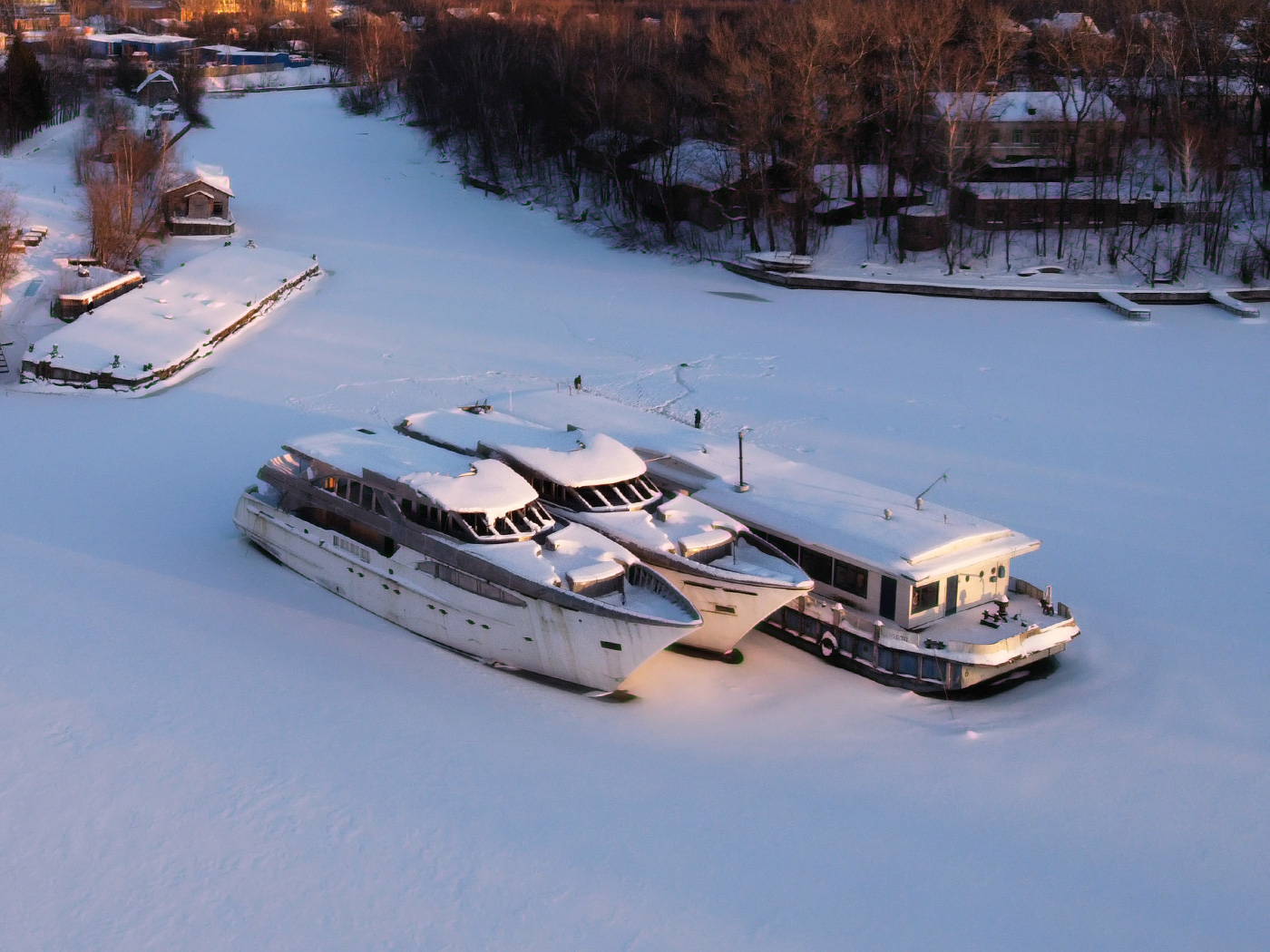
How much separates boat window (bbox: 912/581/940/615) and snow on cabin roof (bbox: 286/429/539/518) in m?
5.81

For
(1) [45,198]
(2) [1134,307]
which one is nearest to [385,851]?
(2) [1134,307]

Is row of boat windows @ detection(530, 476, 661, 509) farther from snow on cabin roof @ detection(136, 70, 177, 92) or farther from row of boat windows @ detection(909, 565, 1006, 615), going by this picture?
snow on cabin roof @ detection(136, 70, 177, 92)

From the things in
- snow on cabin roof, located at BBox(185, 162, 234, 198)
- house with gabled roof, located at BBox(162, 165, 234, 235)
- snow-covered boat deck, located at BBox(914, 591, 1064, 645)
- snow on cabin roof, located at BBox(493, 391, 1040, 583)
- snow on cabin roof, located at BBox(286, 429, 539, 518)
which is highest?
snow on cabin roof, located at BBox(185, 162, 234, 198)

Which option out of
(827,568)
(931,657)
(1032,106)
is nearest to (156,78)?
(1032,106)

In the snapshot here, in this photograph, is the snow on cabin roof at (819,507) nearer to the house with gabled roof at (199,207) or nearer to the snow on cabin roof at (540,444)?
the snow on cabin roof at (540,444)

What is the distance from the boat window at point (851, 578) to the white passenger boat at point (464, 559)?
110 inches

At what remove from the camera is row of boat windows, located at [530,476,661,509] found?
2003 cm

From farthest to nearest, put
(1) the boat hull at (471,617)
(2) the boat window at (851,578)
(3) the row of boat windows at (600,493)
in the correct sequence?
(3) the row of boat windows at (600,493)
(2) the boat window at (851,578)
(1) the boat hull at (471,617)

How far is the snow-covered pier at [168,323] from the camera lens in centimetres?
3019

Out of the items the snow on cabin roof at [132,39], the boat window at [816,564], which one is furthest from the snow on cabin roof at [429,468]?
the snow on cabin roof at [132,39]

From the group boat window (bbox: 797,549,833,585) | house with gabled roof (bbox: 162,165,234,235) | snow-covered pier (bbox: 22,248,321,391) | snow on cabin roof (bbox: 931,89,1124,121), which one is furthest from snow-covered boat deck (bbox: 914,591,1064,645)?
house with gabled roof (bbox: 162,165,234,235)

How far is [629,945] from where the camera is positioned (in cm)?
1298

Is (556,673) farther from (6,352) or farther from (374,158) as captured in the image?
(374,158)

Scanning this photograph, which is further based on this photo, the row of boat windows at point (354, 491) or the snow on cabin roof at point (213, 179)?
the snow on cabin roof at point (213, 179)
